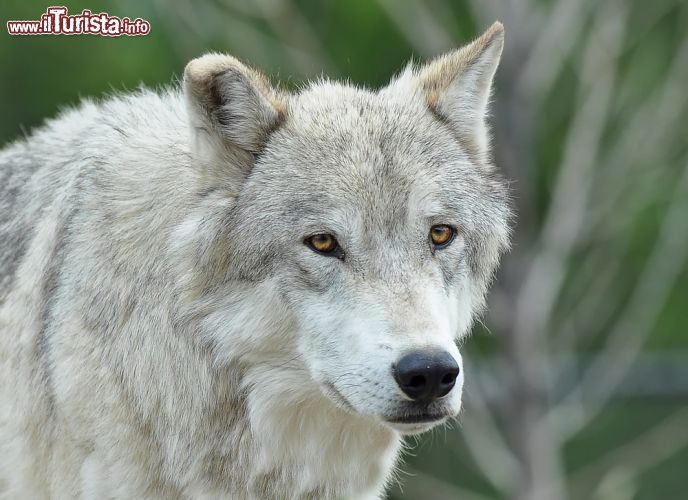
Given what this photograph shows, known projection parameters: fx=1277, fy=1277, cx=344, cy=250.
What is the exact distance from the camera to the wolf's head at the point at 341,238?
491cm

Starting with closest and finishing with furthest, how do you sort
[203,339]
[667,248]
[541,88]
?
[203,339], [541,88], [667,248]

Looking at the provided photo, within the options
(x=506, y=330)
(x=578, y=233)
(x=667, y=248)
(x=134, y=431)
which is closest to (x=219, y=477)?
(x=134, y=431)

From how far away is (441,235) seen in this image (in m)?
5.32

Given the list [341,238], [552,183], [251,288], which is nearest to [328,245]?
[341,238]

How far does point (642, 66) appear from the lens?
49.6ft

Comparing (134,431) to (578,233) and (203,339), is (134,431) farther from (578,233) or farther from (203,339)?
(578,233)

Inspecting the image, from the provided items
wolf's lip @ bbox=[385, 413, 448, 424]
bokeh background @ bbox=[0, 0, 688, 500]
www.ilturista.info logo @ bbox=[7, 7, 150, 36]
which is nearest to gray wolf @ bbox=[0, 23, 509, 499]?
wolf's lip @ bbox=[385, 413, 448, 424]

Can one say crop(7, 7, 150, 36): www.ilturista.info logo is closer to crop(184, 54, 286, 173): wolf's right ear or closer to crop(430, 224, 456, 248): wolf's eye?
crop(184, 54, 286, 173): wolf's right ear

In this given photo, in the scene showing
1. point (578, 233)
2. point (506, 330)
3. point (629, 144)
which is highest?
point (629, 144)

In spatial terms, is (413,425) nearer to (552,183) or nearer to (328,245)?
(328,245)

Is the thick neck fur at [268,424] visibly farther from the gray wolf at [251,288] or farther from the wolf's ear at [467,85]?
the wolf's ear at [467,85]

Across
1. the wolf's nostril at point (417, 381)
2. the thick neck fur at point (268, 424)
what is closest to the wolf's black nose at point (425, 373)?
the wolf's nostril at point (417, 381)

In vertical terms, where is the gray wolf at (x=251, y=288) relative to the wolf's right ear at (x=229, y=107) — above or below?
below

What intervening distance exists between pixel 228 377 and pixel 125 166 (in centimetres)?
110
